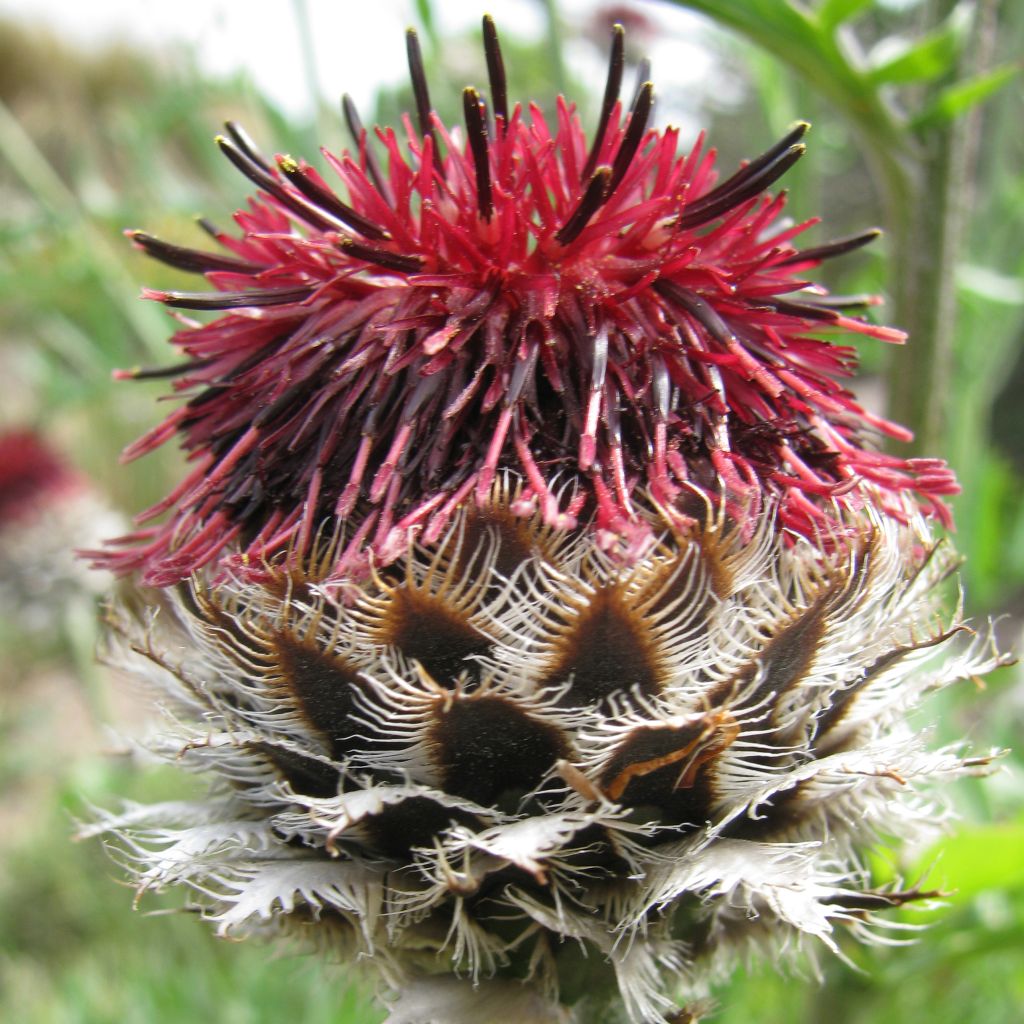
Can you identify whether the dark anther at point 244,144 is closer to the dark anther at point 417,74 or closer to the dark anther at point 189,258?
the dark anther at point 189,258

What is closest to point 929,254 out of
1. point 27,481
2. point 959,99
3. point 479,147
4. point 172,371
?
point 959,99

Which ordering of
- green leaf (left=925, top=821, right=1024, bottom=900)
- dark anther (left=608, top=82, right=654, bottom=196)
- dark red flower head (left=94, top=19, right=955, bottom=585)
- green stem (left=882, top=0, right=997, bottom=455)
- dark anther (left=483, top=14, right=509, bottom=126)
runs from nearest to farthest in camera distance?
dark red flower head (left=94, top=19, right=955, bottom=585)
dark anther (left=608, top=82, right=654, bottom=196)
dark anther (left=483, top=14, right=509, bottom=126)
green leaf (left=925, top=821, right=1024, bottom=900)
green stem (left=882, top=0, right=997, bottom=455)

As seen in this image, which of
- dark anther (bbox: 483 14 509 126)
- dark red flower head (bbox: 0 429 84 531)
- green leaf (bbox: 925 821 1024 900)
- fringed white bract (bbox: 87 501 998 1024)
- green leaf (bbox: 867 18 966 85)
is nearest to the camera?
fringed white bract (bbox: 87 501 998 1024)

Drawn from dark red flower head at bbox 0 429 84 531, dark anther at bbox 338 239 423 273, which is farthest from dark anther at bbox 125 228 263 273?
dark red flower head at bbox 0 429 84 531

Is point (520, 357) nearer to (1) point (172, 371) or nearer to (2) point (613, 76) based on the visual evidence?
(2) point (613, 76)

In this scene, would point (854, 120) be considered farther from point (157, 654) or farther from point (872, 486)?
point (157, 654)

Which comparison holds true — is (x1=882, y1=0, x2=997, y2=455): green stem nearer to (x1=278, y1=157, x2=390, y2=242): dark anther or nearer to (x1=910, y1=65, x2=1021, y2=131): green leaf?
(x1=910, y1=65, x2=1021, y2=131): green leaf
